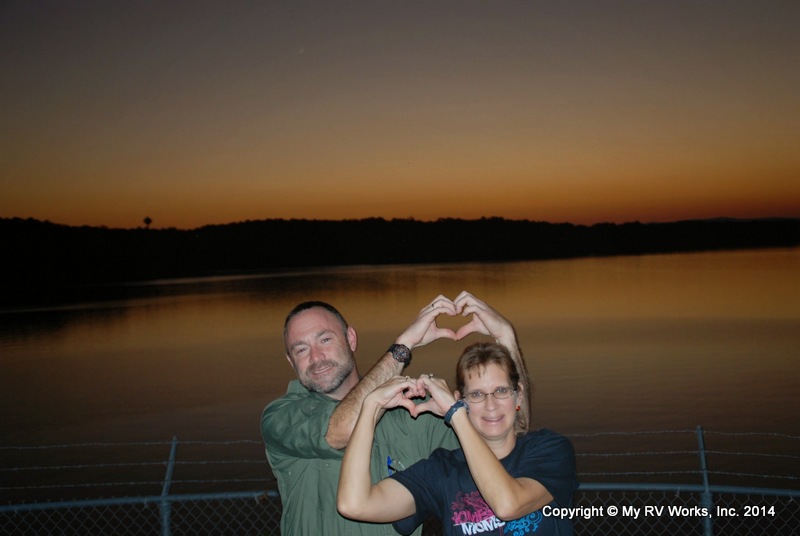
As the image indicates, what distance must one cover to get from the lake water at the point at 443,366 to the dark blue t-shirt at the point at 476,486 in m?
13.9

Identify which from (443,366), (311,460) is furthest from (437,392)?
(443,366)

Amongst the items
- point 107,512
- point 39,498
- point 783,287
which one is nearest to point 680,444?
point 107,512

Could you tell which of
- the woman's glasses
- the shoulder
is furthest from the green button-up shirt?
the woman's glasses

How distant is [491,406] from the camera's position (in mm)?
2430

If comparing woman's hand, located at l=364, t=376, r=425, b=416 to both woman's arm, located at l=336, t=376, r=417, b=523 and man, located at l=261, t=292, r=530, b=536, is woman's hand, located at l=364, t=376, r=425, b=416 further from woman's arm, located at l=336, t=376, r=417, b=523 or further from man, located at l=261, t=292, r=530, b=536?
man, located at l=261, t=292, r=530, b=536

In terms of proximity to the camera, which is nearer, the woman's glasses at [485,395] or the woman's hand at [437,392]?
the woman's hand at [437,392]

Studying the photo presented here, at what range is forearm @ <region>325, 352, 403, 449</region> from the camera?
228 cm

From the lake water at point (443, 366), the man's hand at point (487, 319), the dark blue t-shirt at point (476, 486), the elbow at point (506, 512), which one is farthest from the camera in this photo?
the lake water at point (443, 366)

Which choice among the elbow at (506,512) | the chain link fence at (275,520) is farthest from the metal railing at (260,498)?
the elbow at (506,512)

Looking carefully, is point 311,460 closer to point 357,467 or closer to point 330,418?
point 330,418

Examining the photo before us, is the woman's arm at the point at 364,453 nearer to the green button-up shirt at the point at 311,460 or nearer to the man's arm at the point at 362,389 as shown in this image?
the man's arm at the point at 362,389

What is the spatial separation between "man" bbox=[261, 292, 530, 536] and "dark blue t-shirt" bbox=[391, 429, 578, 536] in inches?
10.2

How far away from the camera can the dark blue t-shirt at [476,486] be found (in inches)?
88.3

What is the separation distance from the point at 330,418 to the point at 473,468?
1.92 ft
